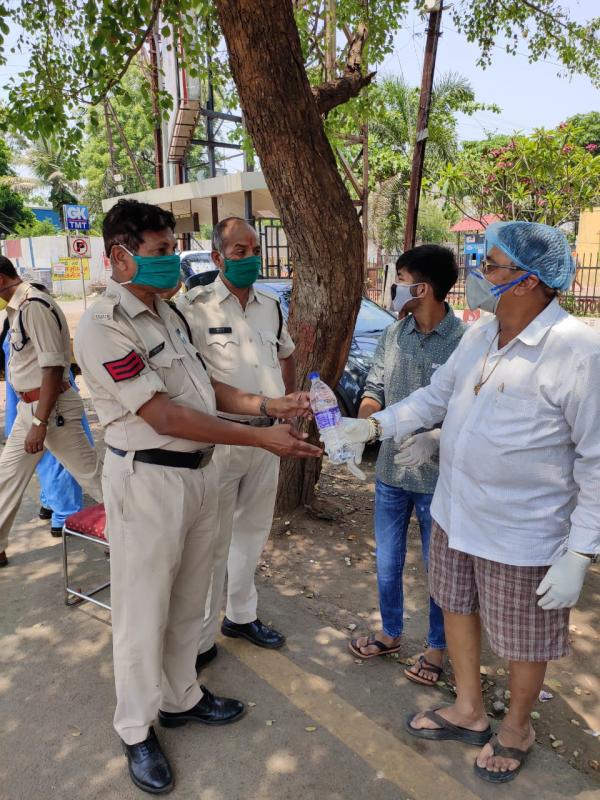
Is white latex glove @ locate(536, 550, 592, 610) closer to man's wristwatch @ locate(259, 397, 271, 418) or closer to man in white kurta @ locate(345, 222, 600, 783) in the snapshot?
man in white kurta @ locate(345, 222, 600, 783)

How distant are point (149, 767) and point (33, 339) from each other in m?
2.49

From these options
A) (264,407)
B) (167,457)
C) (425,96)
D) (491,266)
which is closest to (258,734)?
(167,457)

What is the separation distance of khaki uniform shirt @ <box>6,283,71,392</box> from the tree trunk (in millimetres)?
1494

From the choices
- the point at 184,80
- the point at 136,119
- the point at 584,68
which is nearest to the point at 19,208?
the point at 136,119

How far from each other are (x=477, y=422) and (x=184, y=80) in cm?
1577

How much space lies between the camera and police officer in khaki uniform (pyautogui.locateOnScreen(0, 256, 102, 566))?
3.67 metres

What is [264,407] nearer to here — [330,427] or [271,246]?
[330,427]

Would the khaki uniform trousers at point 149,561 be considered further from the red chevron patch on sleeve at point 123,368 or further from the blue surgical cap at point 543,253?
the blue surgical cap at point 543,253

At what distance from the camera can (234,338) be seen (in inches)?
115

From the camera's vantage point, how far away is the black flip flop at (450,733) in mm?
2404

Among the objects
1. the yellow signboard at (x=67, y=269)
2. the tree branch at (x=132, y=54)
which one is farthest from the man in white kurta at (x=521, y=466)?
the yellow signboard at (x=67, y=269)

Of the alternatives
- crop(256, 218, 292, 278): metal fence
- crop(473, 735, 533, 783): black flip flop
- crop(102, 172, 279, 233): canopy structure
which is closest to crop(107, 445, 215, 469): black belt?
crop(473, 735, 533, 783): black flip flop

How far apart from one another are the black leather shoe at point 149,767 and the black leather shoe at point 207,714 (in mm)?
187

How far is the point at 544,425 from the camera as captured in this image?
1944 millimetres
